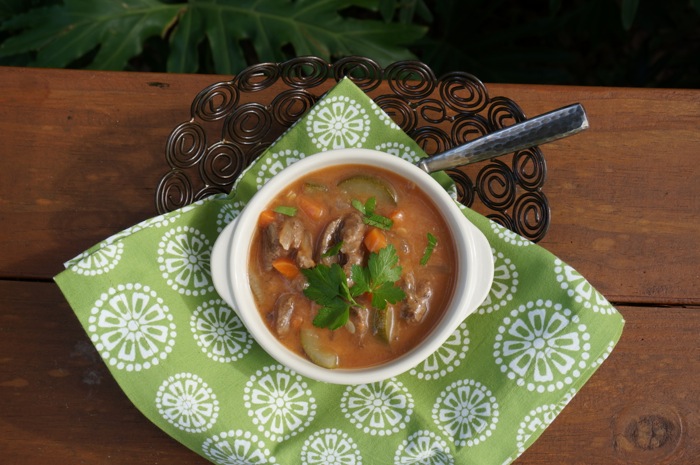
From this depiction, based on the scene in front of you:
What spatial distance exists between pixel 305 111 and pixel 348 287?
72 centimetres

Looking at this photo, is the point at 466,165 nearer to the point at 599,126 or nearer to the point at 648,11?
the point at 599,126

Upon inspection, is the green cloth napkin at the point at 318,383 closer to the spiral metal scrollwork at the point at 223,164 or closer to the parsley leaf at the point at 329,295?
the spiral metal scrollwork at the point at 223,164

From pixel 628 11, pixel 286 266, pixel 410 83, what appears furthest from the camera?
pixel 628 11

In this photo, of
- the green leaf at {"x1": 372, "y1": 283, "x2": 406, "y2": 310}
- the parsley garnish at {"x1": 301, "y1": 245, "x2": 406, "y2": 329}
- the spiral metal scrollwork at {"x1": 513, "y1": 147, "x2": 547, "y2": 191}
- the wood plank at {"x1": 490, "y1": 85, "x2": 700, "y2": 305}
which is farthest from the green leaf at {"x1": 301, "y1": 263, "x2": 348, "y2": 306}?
the wood plank at {"x1": 490, "y1": 85, "x2": 700, "y2": 305}

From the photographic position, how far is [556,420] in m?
2.36

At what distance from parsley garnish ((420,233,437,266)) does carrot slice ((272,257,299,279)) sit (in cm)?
38

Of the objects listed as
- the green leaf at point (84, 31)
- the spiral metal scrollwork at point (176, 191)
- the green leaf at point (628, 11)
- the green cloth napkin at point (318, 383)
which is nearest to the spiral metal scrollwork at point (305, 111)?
the spiral metal scrollwork at point (176, 191)

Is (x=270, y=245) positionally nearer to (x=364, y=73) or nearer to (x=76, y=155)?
(x=364, y=73)

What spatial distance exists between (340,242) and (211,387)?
0.64 meters

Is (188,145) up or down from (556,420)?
up

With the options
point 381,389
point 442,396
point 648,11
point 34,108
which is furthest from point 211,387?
point 648,11

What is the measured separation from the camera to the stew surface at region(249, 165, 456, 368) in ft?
6.63

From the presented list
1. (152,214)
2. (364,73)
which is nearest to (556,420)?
(364,73)

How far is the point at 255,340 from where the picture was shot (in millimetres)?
2201
